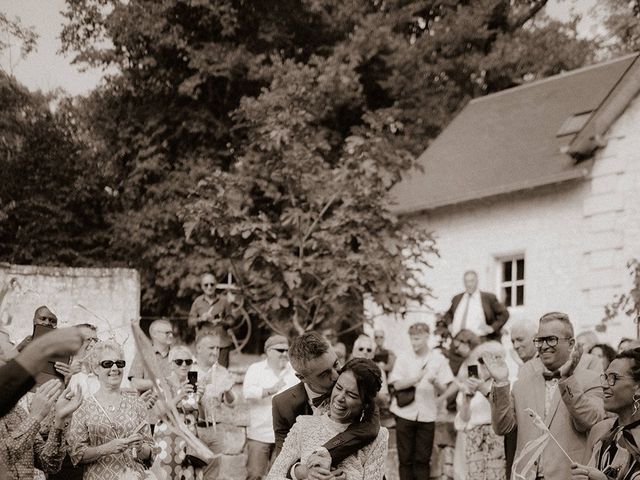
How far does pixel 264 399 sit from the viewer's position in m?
9.71

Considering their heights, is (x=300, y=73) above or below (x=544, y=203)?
above

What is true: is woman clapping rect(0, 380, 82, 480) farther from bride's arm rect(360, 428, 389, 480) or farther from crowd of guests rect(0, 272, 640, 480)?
bride's arm rect(360, 428, 389, 480)

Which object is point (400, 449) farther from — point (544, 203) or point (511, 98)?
point (511, 98)

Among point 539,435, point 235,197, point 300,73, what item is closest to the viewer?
point 539,435

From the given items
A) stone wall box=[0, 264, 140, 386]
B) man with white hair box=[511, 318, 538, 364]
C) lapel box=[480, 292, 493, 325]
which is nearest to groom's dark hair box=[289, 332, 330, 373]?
man with white hair box=[511, 318, 538, 364]

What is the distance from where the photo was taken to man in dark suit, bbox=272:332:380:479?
206 inches

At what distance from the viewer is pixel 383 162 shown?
44.1 feet

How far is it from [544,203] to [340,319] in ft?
23.7

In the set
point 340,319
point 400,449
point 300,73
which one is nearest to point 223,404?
point 400,449

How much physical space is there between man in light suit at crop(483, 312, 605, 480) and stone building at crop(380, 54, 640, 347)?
23.4 feet

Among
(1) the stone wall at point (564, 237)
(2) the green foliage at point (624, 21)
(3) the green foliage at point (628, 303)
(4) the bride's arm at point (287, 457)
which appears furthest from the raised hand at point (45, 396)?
(2) the green foliage at point (624, 21)

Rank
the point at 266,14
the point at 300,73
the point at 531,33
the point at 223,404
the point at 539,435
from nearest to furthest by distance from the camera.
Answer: the point at 539,435
the point at 223,404
the point at 300,73
the point at 266,14
the point at 531,33

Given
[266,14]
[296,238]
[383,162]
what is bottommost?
[296,238]

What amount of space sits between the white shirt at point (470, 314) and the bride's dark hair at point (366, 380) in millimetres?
8316
